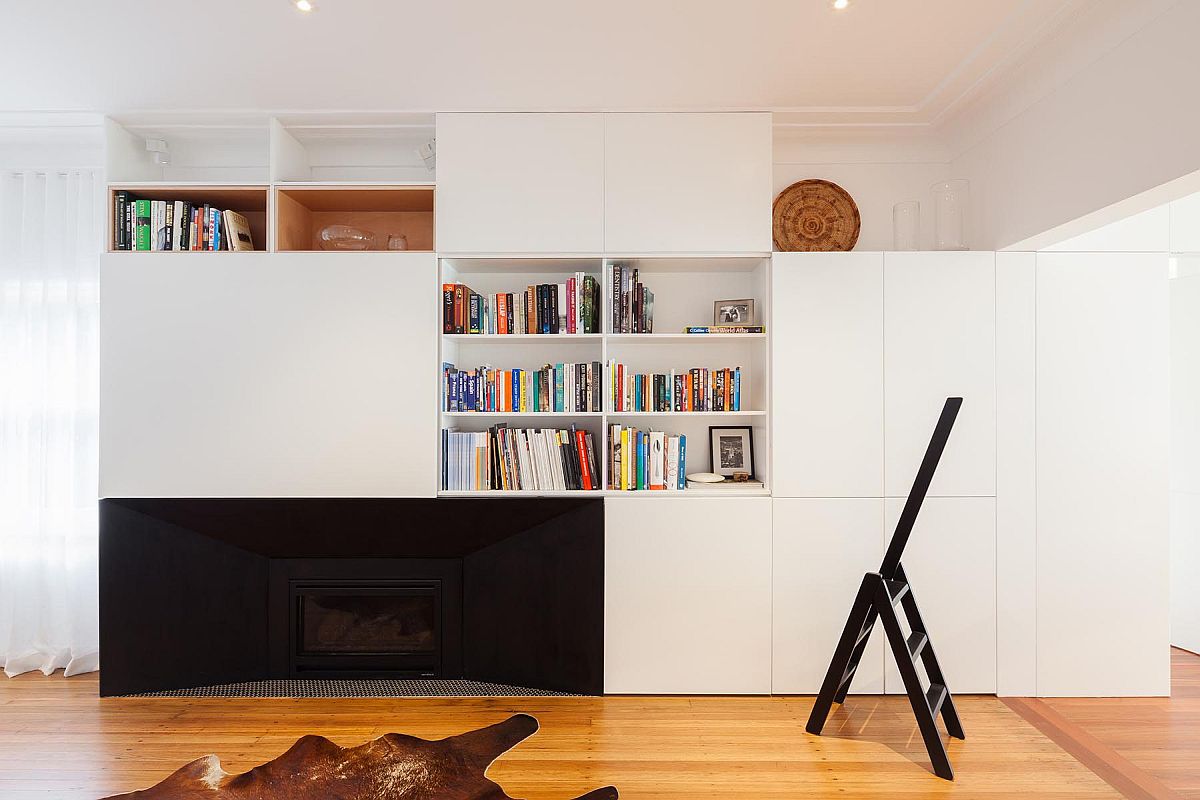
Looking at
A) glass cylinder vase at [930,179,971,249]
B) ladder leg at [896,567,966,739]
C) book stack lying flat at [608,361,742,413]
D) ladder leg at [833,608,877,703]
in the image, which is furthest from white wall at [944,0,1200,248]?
ladder leg at [833,608,877,703]

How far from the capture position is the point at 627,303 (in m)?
3.49

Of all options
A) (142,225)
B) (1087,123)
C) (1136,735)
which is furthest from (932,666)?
(142,225)

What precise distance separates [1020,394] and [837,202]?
120cm

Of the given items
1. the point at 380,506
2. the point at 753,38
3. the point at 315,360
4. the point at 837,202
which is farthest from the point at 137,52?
the point at 837,202

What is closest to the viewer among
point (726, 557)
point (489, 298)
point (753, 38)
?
point (753, 38)

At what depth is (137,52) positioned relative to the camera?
2883mm

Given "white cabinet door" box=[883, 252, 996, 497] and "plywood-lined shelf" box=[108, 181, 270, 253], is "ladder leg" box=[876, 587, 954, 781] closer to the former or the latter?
"white cabinet door" box=[883, 252, 996, 497]

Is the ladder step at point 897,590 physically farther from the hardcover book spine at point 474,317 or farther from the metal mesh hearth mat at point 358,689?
the hardcover book spine at point 474,317

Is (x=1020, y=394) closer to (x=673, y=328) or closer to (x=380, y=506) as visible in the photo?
(x=673, y=328)

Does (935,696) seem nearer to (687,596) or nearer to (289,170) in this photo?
(687,596)

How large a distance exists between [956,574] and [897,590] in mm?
599

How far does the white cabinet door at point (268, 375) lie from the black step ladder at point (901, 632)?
1.83 metres

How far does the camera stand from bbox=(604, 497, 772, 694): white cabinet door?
3.39m

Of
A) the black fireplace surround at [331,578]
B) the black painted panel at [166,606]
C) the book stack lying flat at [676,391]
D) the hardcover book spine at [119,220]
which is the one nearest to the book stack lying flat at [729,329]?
the book stack lying flat at [676,391]
